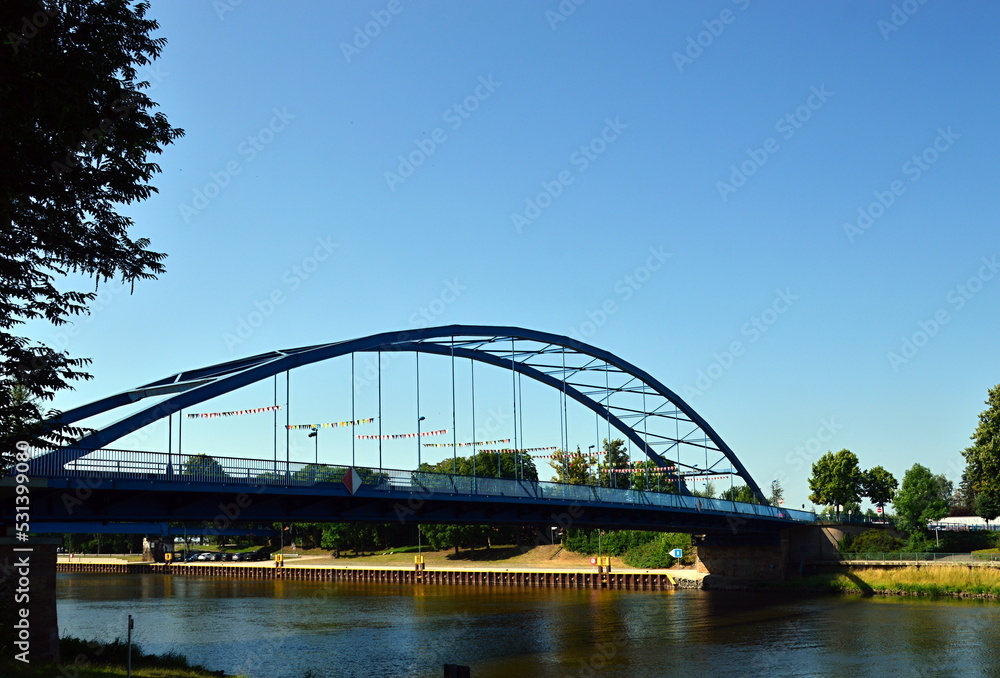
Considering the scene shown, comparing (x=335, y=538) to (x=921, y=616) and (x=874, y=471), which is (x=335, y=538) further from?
(x=921, y=616)

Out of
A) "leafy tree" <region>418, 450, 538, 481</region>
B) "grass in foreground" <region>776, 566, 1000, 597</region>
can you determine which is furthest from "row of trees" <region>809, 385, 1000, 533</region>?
"leafy tree" <region>418, 450, 538, 481</region>

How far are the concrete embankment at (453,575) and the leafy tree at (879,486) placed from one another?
3145cm

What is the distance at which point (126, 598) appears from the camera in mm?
69750

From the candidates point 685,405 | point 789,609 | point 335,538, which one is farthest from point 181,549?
point 789,609

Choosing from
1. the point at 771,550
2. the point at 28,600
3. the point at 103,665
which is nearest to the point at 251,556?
the point at 771,550

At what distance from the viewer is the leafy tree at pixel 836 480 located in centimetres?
9438

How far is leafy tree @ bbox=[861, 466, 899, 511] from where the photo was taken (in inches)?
3829

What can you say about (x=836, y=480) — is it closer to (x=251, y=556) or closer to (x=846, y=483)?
(x=846, y=483)

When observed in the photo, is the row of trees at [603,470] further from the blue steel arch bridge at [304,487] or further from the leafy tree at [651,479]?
the blue steel arch bridge at [304,487]

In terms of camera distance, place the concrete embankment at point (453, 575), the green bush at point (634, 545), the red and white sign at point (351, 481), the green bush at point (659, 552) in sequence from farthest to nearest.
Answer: the green bush at point (634, 545) < the green bush at point (659, 552) < the concrete embankment at point (453, 575) < the red and white sign at point (351, 481)

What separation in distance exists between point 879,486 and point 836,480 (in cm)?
672

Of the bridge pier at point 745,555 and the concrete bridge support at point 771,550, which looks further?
the concrete bridge support at point 771,550

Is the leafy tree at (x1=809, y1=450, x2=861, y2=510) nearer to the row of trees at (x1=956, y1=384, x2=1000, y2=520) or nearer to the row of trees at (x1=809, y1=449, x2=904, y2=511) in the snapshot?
the row of trees at (x1=809, y1=449, x2=904, y2=511)

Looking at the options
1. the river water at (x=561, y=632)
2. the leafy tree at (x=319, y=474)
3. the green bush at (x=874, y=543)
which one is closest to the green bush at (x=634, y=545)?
the river water at (x=561, y=632)
